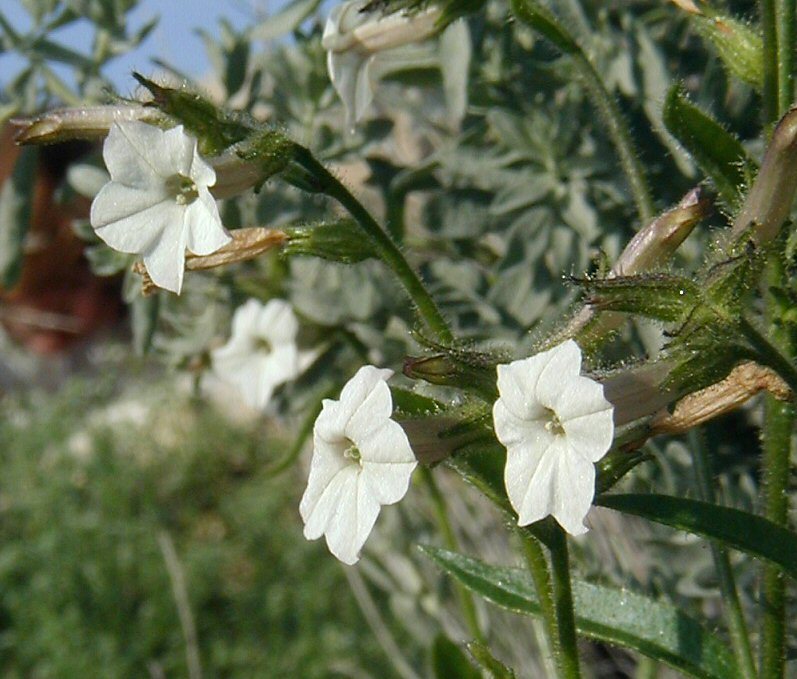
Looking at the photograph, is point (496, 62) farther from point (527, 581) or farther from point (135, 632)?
point (135, 632)

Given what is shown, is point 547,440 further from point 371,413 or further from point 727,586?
point 727,586

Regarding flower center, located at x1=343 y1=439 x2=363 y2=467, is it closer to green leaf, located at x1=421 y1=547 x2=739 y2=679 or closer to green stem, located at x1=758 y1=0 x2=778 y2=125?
green leaf, located at x1=421 y1=547 x2=739 y2=679

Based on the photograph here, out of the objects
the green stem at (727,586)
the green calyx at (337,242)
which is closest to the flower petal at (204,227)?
the green calyx at (337,242)

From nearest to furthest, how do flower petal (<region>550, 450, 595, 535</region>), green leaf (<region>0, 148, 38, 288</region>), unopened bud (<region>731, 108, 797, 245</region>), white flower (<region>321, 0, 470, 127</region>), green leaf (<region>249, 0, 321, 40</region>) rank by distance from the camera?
flower petal (<region>550, 450, 595, 535</region>) → unopened bud (<region>731, 108, 797, 245</region>) → white flower (<region>321, 0, 470, 127</region>) → green leaf (<region>249, 0, 321, 40</region>) → green leaf (<region>0, 148, 38, 288</region>)

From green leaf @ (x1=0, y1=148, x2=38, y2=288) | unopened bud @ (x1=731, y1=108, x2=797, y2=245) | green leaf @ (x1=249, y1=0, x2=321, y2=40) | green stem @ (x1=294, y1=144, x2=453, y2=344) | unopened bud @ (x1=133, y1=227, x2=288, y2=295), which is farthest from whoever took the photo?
green leaf @ (x1=0, y1=148, x2=38, y2=288)

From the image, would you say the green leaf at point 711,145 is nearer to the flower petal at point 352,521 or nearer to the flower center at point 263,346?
the flower petal at point 352,521

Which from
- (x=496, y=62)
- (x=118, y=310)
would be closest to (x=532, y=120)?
(x=496, y=62)

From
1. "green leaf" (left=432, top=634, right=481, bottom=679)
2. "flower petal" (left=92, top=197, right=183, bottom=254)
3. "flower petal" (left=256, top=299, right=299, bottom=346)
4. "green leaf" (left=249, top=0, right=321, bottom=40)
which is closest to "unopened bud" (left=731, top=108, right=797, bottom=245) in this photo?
"flower petal" (left=92, top=197, right=183, bottom=254)
